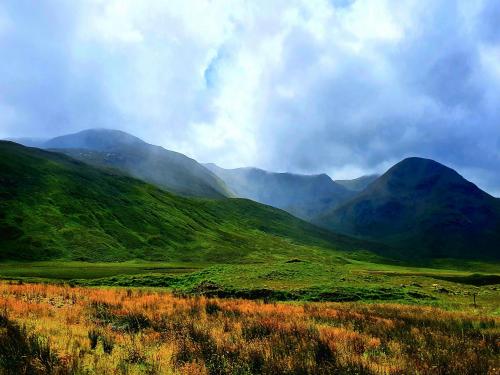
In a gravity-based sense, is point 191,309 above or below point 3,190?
below

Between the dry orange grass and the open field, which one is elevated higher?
the dry orange grass

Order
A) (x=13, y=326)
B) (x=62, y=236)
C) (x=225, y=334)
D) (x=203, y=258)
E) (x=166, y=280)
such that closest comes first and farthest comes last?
(x=13, y=326)
(x=225, y=334)
(x=166, y=280)
(x=62, y=236)
(x=203, y=258)

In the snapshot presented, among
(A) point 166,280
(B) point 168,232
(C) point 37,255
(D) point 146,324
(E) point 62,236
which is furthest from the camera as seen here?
(B) point 168,232

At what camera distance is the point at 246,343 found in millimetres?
12648

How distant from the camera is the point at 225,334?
45.5 ft

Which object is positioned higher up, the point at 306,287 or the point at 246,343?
the point at 246,343

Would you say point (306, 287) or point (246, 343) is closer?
point (246, 343)

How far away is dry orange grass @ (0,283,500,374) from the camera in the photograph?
10.3 m

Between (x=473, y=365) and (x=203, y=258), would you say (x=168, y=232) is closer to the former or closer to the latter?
(x=203, y=258)

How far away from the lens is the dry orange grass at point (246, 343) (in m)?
10.3

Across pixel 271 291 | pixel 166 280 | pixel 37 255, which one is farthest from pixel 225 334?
pixel 37 255

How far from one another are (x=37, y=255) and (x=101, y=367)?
13981 centimetres

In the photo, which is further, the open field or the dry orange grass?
the open field

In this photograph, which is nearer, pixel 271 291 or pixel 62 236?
pixel 271 291
